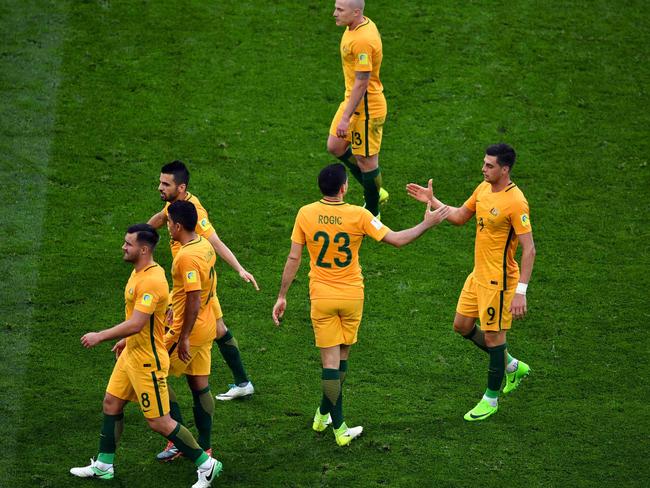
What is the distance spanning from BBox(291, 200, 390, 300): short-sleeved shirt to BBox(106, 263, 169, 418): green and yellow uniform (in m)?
1.36

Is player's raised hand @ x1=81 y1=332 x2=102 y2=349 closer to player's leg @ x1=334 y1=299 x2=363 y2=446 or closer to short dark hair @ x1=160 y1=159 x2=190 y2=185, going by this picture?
short dark hair @ x1=160 y1=159 x2=190 y2=185

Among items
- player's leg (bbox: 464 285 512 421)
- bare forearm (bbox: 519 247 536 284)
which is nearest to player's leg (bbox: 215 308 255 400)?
player's leg (bbox: 464 285 512 421)

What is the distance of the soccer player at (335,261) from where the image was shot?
8586mm

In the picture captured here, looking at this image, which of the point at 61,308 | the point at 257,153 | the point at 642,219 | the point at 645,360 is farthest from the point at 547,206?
the point at 61,308

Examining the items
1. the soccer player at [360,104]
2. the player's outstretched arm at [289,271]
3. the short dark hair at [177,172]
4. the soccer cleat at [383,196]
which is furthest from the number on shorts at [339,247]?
the soccer cleat at [383,196]

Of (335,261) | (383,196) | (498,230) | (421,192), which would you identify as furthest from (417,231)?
(383,196)

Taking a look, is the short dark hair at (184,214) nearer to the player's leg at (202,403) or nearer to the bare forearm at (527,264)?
the player's leg at (202,403)

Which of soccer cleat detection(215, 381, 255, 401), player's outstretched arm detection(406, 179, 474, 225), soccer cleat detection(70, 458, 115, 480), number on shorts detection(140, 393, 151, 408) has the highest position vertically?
player's outstretched arm detection(406, 179, 474, 225)

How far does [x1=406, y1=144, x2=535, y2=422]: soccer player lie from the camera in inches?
354

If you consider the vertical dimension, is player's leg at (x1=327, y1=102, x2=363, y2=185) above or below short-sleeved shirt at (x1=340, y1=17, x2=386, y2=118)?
below

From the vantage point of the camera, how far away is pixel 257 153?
44.3ft

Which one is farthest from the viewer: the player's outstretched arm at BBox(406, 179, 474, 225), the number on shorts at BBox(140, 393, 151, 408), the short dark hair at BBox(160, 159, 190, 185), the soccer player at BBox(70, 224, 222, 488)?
the player's outstretched arm at BBox(406, 179, 474, 225)

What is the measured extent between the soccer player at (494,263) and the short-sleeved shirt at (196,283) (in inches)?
76.0

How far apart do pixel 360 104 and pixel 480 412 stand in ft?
12.3
